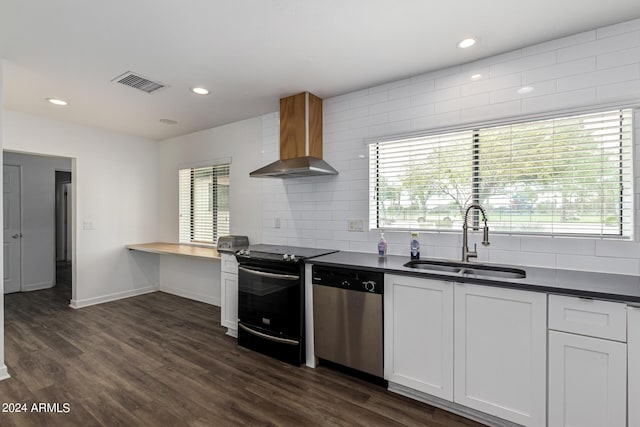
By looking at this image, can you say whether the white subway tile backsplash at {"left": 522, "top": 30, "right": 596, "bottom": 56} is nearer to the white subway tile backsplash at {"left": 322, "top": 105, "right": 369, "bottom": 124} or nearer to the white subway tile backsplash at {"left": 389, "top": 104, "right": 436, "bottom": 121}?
the white subway tile backsplash at {"left": 389, "top": 104, "right": 436, "bottom": 121}

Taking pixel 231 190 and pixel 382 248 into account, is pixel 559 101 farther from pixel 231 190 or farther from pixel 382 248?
pixel 231 190

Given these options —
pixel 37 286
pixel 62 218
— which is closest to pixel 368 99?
pixel 37 286

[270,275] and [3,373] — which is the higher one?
[270,275]

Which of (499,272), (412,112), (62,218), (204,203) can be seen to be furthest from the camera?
(62,218)

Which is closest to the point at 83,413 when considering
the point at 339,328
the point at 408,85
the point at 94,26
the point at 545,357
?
the point at 339,328

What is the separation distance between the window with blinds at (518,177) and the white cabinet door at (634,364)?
740 millimetres

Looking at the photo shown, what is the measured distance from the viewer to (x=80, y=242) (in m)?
4.24

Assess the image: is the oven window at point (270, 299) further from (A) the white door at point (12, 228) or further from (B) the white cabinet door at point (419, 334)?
(A) the white door at point (12, 228)

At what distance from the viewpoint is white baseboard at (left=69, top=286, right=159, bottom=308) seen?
4230mm

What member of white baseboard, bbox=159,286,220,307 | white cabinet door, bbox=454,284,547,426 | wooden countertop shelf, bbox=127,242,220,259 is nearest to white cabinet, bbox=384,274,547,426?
white cabinet door, bbox=454,284,547,426

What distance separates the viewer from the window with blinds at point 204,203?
4359 mm

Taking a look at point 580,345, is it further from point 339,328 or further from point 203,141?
point 203,141

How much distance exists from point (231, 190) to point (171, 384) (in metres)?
2.42

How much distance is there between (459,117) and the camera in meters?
2.53
